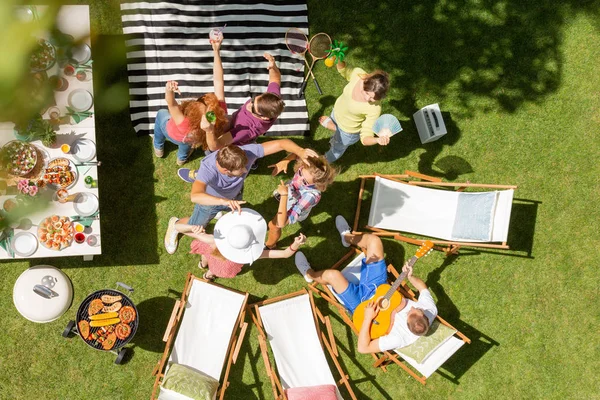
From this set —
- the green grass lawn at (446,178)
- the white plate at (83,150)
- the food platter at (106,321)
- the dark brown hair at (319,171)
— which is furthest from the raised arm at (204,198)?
the food platter at (106,321)

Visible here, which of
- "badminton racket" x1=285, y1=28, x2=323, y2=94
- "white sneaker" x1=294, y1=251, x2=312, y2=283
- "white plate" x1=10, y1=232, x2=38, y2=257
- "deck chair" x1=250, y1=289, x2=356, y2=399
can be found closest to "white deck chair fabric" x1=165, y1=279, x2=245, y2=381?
"deck chair" x1=250, y1=289, x2=356, y2=399

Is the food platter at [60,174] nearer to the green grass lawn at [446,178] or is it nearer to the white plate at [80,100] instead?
the white plate at [80,100]

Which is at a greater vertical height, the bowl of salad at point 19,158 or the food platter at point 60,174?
the bowl of salad at point 19,158

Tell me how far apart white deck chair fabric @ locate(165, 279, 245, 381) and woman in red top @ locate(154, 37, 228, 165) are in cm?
176

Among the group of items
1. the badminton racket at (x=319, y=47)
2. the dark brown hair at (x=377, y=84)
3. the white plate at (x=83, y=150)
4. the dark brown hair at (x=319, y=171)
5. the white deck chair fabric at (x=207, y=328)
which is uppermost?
the badminton racket at (x=319, y=47)

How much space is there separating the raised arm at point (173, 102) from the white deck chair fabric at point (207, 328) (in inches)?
77.0

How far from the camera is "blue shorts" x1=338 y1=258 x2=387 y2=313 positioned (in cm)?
508

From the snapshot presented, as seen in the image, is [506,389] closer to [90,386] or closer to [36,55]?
[90,386]

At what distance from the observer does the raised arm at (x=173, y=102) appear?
4.24m

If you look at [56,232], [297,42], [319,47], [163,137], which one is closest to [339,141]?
[319,47]

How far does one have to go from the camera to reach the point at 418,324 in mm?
4305

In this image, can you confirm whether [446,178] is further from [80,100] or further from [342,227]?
[80,100]

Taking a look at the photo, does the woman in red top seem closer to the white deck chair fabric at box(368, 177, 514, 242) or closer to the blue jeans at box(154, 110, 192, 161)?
the blue jeans at box(154, 110, 192, 161)

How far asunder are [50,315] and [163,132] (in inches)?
93.4
